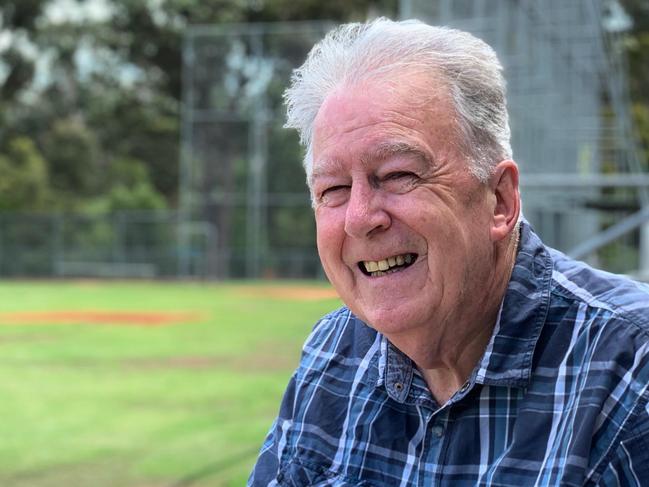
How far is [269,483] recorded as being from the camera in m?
1.60

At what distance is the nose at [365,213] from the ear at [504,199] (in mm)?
168

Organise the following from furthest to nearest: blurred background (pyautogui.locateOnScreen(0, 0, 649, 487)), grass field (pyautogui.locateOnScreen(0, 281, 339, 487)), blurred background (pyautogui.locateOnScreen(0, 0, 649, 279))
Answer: blurred background (pyautogui.locateOnScreen(0, 0, 649, 279)) < blurred background (pyautogui.locateOnScreen(0, 0, 649, 487)) < grass field (pyautogui.locateOnScreen(0, 281, 339, 487))

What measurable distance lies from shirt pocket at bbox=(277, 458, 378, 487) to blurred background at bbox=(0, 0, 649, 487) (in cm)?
275

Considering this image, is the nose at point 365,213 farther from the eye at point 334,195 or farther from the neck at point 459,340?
the neck at point 459,340

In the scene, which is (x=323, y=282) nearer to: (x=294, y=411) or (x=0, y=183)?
(x=0, y=183)

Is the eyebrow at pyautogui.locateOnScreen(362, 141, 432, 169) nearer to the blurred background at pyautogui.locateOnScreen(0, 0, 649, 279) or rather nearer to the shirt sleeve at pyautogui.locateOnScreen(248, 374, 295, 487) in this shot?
the shirt sleeve at pyautogui.locateOnScreen(248, 374, 295, 487)

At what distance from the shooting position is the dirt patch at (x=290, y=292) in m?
19.2

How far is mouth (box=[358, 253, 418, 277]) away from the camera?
142cm

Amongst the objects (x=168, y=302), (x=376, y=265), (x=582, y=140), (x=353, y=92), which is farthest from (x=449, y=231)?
(x=168, y=302)

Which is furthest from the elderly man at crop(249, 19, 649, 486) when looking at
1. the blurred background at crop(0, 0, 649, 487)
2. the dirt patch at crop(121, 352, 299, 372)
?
the dirt patch at crop(121, 352, 299, 372)

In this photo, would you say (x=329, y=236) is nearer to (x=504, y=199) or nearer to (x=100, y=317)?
(x=504, y=199)

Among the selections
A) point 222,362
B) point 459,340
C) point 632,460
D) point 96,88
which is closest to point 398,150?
point 459,340

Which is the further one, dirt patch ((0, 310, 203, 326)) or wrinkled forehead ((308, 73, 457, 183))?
dirt patch ((0, 310, 203, 326))

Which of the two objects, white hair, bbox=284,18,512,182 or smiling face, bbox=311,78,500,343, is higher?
white hair, bbox=284,18,512,182
